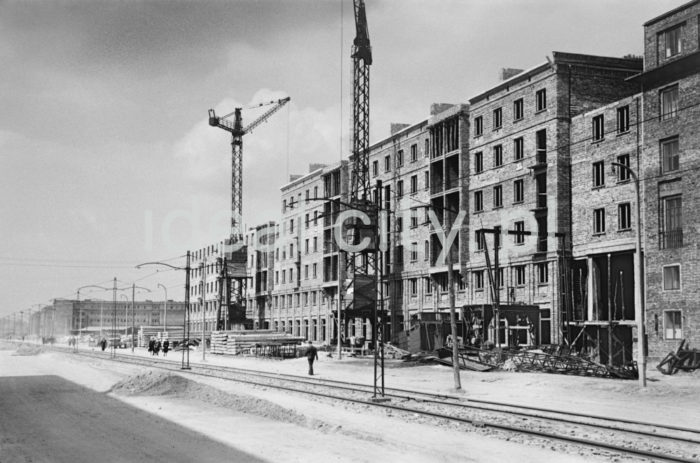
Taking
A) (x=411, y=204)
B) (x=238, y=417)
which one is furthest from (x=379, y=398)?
(x=411, y=204)

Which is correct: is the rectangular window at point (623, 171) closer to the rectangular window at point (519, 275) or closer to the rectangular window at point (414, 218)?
the rectangular window at point (519, 275)

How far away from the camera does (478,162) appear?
58.3 m

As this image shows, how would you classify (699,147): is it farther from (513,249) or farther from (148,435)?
(148,435)

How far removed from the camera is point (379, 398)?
27.4m

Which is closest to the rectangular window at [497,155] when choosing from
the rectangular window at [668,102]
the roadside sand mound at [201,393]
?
the rectangular window at [668,102]

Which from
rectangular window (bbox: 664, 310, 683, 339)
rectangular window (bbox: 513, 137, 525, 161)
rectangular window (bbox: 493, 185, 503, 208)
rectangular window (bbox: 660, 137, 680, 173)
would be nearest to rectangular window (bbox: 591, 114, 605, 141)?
rectangular window (bbox: 513, 137, 525, 161)

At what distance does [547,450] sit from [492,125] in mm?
41957

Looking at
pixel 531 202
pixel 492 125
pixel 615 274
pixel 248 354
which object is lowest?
pixel 248 354

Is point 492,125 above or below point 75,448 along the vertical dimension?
above

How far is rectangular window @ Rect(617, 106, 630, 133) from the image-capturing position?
4466 cm

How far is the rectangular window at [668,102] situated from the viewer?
127ft

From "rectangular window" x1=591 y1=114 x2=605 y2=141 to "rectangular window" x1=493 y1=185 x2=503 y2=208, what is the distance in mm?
9511

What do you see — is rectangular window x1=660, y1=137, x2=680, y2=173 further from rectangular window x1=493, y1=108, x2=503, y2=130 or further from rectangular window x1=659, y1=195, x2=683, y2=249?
rectangular window x1=493, y1=108, x2=503, y2=130

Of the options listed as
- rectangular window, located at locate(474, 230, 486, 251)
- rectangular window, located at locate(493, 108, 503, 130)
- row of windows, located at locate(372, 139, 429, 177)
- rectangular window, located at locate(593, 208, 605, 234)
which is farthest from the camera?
row of windows, located at locate(372, 139, 429, 177)
